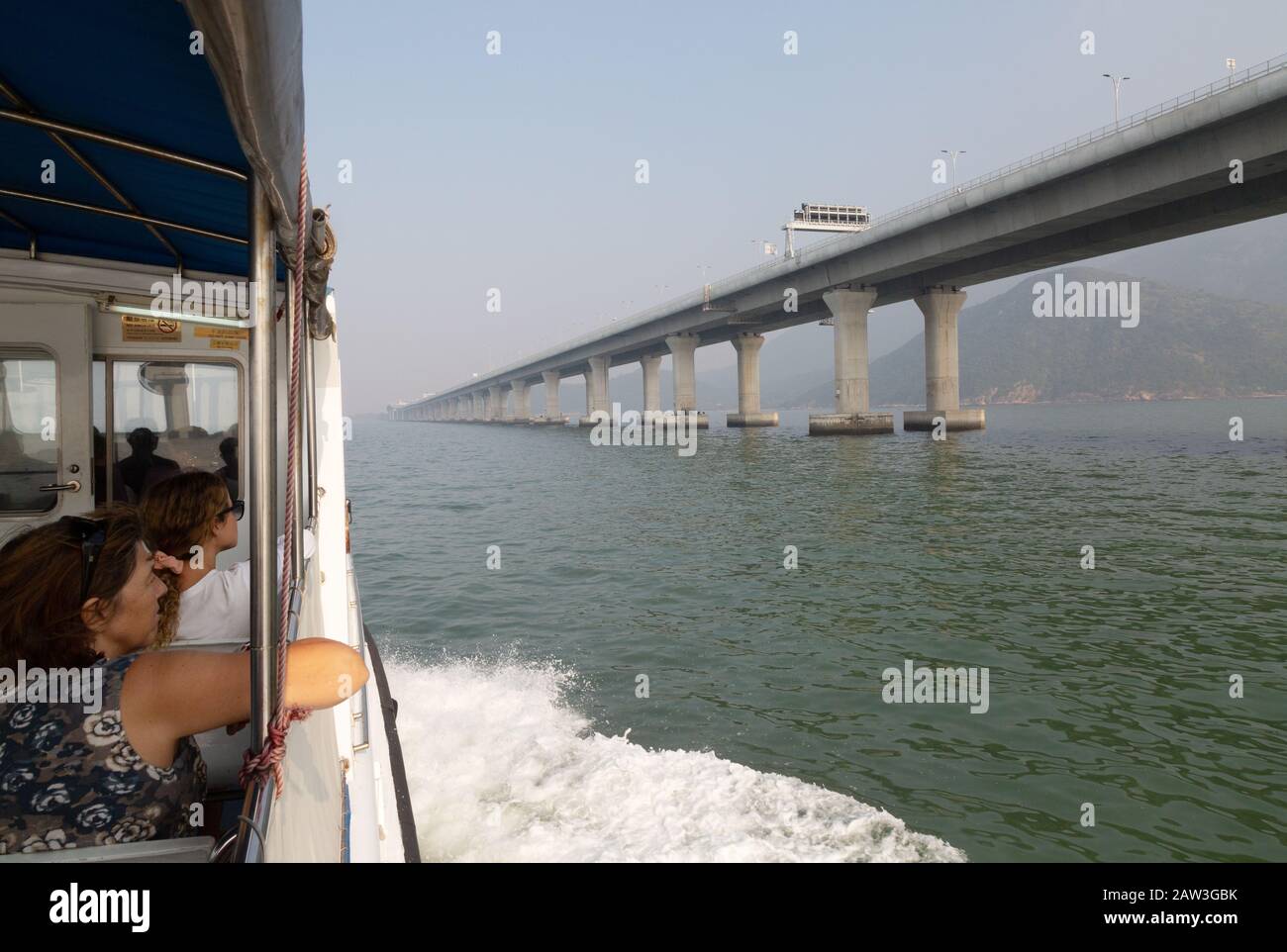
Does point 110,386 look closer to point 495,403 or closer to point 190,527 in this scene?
point 190,527

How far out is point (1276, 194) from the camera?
3200 centimetres

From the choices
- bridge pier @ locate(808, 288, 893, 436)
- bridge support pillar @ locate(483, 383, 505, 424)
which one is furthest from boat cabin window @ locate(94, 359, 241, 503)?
bridge support pillar @ locate(483, 383, 505, 424)

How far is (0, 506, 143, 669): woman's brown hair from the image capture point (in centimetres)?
221

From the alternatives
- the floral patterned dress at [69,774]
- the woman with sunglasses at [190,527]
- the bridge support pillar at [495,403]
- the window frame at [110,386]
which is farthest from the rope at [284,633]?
the bridge support pillar at [495,403]

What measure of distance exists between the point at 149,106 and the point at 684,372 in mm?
77215

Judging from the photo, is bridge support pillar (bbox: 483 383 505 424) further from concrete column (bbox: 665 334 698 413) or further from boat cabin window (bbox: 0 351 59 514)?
boat cabin window (bbox: 0 351 59 514)

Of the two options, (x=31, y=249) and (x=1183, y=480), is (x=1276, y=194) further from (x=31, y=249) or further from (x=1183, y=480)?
(x=31, y=249)

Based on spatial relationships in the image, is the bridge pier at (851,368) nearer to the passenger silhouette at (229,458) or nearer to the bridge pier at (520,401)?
the passenger silhouette at (229,458)

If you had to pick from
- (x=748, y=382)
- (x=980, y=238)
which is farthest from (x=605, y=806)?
(x=748, y=382)

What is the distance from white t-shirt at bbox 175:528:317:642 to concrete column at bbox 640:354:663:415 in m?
88.3

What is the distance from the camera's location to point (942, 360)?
179ft

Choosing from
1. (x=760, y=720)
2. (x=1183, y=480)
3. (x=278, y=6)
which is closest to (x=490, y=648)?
(x=760, y=720)
